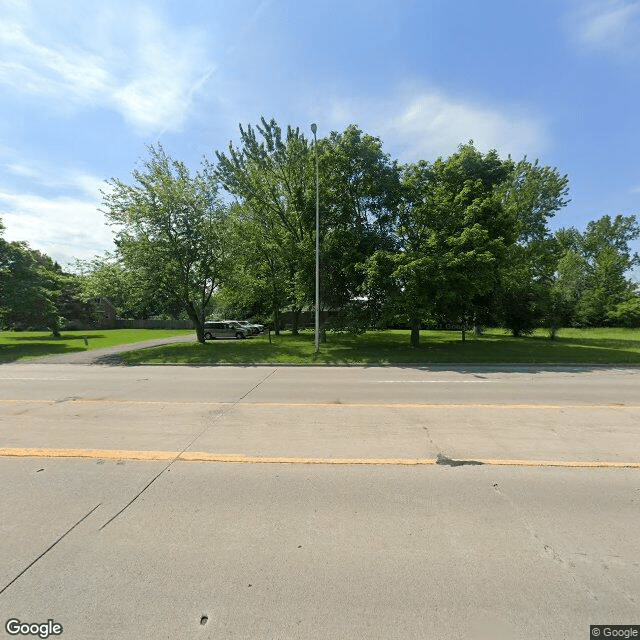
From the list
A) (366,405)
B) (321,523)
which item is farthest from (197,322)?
(321,523)

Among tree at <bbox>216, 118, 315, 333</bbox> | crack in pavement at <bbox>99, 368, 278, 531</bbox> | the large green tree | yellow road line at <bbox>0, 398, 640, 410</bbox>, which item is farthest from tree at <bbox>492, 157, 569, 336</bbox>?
the large green tree

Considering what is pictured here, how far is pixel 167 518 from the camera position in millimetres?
3453

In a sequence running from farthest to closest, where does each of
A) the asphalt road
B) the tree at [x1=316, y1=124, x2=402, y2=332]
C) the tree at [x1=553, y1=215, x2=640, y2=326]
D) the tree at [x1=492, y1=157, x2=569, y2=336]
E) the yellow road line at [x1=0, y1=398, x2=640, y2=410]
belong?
the tree at [x1=553, y1=215, x2=640, y2=326] < the tree at [x1=492, y1=157, x2=569, y2=336] < the tree at [x1=316, y1=124, x2=402, y2=332] < the yellow road line at [x1=0, y1=398, x2=640, y2=410] < the asphalt road

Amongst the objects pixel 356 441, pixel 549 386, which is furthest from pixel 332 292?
pixel 356 441

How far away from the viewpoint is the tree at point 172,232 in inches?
786

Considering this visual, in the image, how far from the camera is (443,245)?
17.0 metres

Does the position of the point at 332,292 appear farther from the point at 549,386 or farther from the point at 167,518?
the point at 167,518

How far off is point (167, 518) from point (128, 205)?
21.7 meters

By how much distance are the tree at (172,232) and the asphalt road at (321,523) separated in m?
13.9

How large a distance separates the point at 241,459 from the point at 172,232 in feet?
62.3

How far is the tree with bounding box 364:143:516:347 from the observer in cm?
1627

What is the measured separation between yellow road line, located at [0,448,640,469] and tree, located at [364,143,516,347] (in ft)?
39.0

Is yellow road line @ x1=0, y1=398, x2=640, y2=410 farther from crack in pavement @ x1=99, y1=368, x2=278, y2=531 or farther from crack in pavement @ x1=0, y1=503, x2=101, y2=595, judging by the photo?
crack in pavement @ x1=0, y1=503, x2=101, y2=595

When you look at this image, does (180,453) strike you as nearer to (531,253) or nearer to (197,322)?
(197,322)
